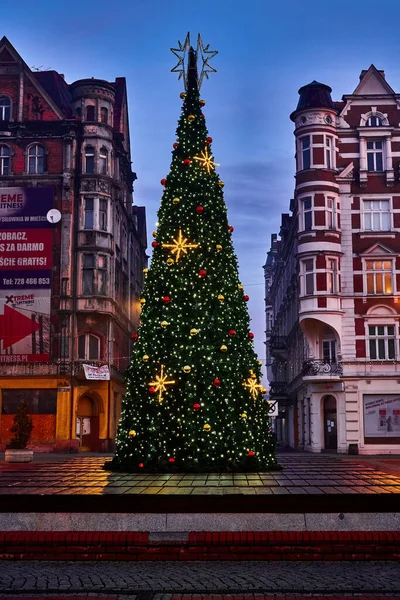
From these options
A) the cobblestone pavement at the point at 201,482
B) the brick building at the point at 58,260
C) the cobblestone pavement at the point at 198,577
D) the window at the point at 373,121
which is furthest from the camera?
the window at the point at 373,121

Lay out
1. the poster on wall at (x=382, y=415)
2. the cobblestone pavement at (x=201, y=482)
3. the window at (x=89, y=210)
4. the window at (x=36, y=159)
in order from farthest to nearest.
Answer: the window at (x=36, y=159) < the window at (x=89, y=210) < the poster on wall at (x=382, y=415) < the cobblestone pavement at (x=201, y=482)

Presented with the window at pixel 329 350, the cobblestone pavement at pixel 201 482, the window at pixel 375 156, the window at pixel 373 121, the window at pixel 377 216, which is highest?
the window at pixel 373 121

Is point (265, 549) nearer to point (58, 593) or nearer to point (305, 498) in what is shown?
point (305, 498)

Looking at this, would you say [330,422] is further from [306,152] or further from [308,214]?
[306,152]

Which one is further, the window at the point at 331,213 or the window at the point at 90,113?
the window at the point at 90,113

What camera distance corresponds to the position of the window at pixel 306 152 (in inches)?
1823

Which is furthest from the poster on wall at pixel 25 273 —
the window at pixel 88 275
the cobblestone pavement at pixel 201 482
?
the cobblestone pavement at pixel 201 482

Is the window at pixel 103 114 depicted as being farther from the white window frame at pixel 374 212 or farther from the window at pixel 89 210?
the white window frame at pixel 374 212

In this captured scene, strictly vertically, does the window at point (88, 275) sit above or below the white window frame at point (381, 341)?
above

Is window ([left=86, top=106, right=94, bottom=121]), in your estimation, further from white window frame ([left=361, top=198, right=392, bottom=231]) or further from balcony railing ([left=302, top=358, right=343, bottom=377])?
balcony railing ([left=302, top=358, right=343, bottom=377])

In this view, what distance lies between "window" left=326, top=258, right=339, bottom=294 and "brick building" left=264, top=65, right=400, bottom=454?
55mm

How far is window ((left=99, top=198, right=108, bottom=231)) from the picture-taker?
49.3 metres

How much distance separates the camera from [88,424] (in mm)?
48594

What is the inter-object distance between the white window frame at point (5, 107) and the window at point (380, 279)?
24.0m
